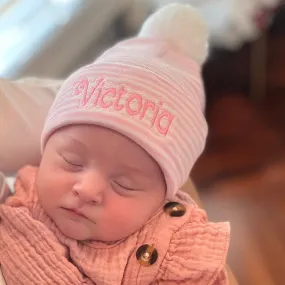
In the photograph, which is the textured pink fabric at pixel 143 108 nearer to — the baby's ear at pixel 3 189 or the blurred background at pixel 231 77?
the baby's ear at pixel 3 189

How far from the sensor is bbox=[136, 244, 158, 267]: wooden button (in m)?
0.71

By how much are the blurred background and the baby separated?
1.82ft

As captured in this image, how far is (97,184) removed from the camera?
67cm

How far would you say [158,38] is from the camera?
2.89 ft

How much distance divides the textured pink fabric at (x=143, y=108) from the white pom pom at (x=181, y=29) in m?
0.11

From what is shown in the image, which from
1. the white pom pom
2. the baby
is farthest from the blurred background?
the baby

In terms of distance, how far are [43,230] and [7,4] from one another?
76 centimetres

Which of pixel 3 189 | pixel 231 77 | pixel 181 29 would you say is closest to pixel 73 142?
pixel 3 189

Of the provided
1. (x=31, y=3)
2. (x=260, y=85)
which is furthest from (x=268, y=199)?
(x=31, y=3)

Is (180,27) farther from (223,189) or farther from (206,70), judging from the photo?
(206,70)

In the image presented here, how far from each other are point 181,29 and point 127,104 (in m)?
0.23

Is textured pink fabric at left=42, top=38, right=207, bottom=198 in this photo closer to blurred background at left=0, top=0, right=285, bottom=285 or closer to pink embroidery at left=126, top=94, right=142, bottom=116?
pink embroidery at left=126, top=94, right=142, bottom=116

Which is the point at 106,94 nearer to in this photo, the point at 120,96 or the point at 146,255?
the point at 120,96

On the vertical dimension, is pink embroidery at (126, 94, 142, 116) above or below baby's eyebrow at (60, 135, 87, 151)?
above
